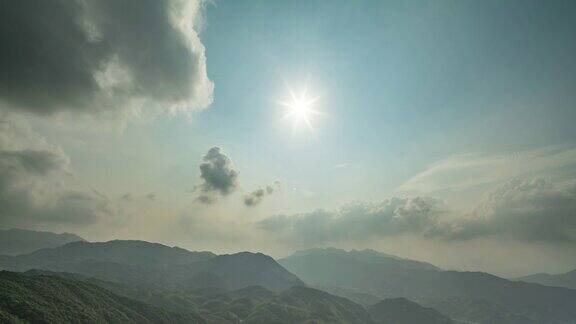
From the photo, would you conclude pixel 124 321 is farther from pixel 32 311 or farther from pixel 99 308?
pixel 32 311

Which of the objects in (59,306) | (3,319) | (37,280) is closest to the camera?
(3,319)

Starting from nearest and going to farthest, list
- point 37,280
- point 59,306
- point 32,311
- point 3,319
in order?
1. point 3,319
2. point 32,311
3. point 59,306
4. point 37,280

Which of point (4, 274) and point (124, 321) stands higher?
point (4, 274)

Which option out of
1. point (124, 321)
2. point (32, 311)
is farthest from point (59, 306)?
point (124, 321)

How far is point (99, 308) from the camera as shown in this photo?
199 m

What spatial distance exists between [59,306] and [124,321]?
1340 inches

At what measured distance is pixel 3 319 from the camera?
140 meters

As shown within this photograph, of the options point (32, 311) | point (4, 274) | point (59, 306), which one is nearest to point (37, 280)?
point (4, 274)

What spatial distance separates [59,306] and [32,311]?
2124 centimetres

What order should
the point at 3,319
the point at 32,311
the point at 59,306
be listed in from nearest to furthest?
the point at 3,319 < the point at 32,311 < the point at 59,306

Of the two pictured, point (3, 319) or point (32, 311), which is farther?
point (32, 311)

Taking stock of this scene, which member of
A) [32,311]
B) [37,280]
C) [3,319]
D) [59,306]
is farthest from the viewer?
[37,280]

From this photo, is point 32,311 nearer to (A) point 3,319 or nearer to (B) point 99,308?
(A) point 3,319

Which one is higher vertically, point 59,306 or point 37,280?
point 37,280
